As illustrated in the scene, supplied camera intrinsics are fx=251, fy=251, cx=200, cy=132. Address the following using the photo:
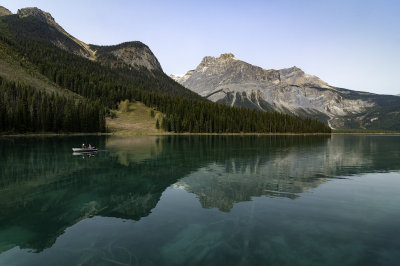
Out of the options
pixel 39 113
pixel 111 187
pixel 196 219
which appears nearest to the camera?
pixel 196 219

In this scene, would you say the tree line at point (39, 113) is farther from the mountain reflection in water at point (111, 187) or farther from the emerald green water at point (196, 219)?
the emerald green water at point (196, 219)

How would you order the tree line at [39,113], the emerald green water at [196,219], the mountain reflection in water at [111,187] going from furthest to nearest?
1. the tree line at [39,113]
2. the mountain reflection in water at [111,187]
3. the emerald green water at [196,219]

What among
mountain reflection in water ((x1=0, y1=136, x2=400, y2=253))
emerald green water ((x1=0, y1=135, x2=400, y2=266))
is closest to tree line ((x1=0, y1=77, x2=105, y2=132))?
mountain reflection in water ((x1=0, y1=136, x2=400, y2=253))

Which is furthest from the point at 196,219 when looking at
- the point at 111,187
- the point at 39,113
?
the point at 39,113

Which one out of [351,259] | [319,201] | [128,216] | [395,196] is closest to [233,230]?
[351,259]

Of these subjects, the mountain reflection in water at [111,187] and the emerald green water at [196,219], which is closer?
the emerald green water at [196,219]

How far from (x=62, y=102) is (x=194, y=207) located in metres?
175

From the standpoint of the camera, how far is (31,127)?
149 m

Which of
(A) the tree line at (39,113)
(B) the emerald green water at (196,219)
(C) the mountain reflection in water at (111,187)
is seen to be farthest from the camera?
(A) the tree line at (39,113)

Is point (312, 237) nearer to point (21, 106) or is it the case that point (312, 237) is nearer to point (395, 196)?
point (395, 196)

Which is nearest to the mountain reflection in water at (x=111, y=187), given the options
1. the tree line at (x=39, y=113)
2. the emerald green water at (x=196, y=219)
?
the emerald green water at (x=196, y=219)

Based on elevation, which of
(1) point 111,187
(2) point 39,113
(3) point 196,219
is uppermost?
(2) point 39,113

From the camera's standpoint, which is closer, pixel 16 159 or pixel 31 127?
pixel 16 159

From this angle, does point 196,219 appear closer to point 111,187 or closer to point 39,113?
point 111,187
